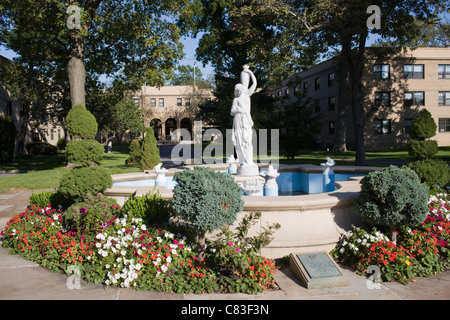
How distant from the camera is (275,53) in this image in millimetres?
18344

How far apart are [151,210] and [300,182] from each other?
7.37 meters

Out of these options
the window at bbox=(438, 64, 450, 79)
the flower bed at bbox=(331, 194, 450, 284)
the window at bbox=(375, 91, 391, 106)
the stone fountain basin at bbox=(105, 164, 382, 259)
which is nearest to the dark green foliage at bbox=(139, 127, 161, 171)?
the stone fountain basin at bbox=(105, 164, 382, 259)

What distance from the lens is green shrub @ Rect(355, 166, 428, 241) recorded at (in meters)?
5.47

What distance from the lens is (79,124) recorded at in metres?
7.05

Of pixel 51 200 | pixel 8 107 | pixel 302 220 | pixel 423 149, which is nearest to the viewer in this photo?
pixel 302 220

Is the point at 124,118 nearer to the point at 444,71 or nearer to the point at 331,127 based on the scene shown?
the point at 331,127

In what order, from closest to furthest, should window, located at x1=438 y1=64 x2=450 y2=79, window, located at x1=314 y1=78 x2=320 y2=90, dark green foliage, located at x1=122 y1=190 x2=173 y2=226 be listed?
dark green foliage, located at x1=122 y1=190 x2=173 y2=226, window, located at x1=438 y1=64 x2=450 y2=79, window, located at x1=314 y1=78 x2=320 y2=90

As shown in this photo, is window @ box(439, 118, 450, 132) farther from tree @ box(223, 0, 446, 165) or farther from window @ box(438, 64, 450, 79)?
tree @ box(223, 0, 446, 165)

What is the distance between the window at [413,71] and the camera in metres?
34.6

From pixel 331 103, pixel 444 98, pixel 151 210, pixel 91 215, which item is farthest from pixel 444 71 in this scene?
pixel 91 215

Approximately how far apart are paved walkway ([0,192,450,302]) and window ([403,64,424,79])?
34222 millimetres

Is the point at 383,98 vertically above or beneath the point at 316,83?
beneath

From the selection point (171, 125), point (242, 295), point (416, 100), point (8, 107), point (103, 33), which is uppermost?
point (103, 33)
